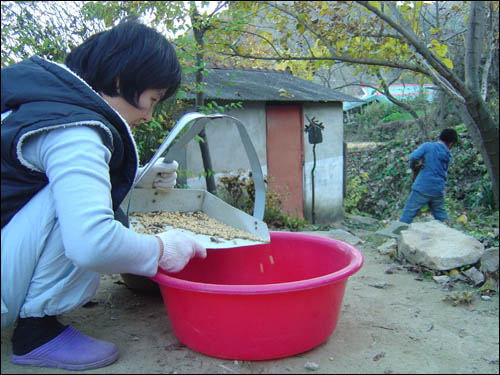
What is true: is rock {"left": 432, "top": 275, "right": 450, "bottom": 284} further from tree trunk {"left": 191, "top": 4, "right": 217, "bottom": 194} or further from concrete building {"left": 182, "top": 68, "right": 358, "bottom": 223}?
concrete building {"left": 182, "top": 68, "right": 358, "bottom": 223}

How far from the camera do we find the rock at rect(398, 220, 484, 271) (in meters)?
3.00

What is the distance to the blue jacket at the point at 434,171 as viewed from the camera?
5.11 meters

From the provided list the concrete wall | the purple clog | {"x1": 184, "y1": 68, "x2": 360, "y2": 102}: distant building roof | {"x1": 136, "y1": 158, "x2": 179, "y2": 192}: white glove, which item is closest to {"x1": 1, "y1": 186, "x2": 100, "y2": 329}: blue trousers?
the purple clog

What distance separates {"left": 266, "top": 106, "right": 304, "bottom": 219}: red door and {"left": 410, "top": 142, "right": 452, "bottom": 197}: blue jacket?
2.03m

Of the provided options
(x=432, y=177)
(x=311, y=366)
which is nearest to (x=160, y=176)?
(x=311, y=366)

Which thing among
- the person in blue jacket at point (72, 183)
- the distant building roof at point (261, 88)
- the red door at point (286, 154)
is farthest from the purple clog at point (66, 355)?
the red door at point (286, 154)

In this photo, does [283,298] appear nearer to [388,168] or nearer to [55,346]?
[55,346]

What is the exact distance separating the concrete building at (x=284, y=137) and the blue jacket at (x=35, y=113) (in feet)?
12.0

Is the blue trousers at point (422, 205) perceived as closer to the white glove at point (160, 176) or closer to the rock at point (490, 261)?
the rock at point (490, 261)

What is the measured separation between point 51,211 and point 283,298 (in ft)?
2.55

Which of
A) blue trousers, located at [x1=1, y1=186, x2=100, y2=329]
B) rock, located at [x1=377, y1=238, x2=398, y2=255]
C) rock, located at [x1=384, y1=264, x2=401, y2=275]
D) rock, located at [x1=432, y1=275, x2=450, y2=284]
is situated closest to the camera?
blue trousers, located at [x1=1, y1=186, x2=100, y2=329]

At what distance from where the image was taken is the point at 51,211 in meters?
1.32

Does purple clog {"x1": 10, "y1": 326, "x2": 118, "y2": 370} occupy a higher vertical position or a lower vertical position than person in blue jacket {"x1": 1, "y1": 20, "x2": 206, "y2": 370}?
lower

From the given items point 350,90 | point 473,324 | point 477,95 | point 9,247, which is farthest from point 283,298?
point 350,90
